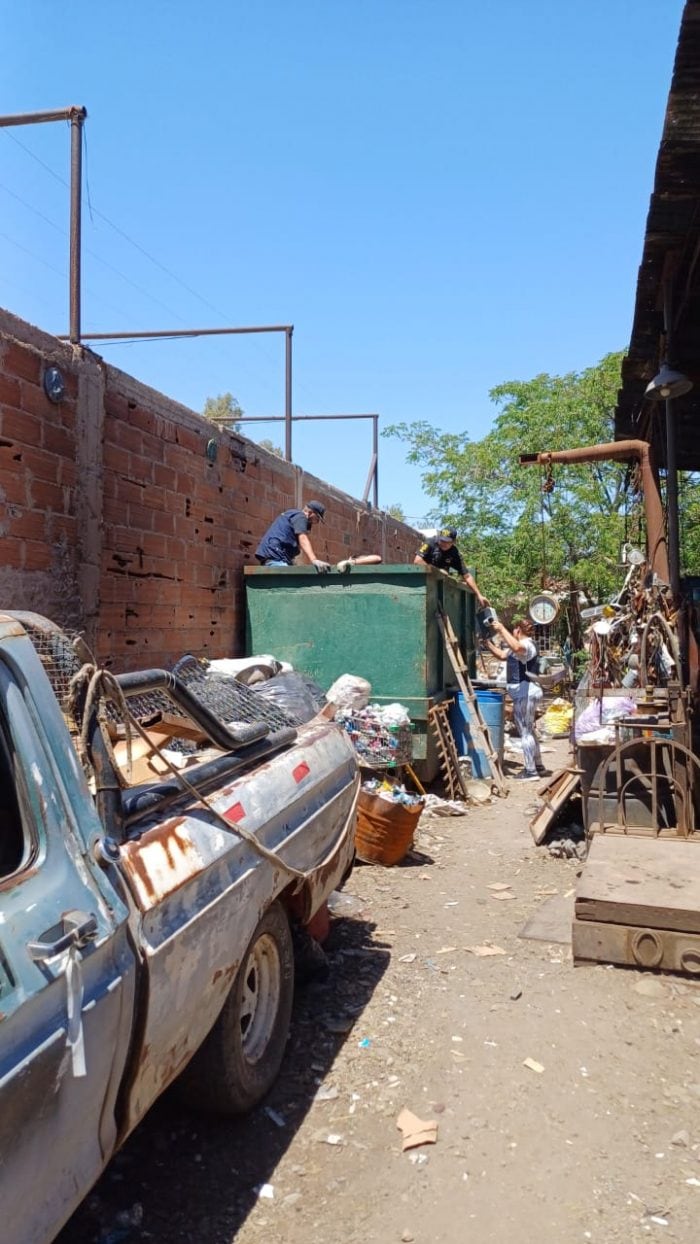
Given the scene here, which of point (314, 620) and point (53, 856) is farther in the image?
point (314, 620)

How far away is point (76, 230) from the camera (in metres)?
5.47

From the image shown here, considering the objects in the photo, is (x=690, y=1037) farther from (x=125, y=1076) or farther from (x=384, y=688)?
(x=384, y=688)

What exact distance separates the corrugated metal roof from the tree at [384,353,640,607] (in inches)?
279

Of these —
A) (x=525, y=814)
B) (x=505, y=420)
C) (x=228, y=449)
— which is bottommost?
(x=525, y=814)

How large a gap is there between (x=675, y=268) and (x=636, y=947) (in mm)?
4865

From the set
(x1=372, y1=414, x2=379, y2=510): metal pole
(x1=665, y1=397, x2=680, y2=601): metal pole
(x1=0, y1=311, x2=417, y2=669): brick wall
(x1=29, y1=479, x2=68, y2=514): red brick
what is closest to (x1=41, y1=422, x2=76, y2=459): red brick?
(x1=0, y1=311, x2=417, y2=669): brick wall

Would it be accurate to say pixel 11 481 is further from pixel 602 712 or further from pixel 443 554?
pixel 443 554

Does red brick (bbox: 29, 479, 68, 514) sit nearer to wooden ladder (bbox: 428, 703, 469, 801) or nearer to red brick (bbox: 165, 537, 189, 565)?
red brick (bbox: 165, 537, 189, 565)

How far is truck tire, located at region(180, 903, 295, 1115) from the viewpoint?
2816 millimetres

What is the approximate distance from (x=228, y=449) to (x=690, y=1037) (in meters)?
5.81

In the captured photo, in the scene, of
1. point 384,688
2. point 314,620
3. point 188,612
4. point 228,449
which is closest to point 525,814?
point 384,688

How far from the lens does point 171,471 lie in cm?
663

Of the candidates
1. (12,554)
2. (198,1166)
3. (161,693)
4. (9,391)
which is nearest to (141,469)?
(9,391)

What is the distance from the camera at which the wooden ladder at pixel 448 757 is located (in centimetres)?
809
